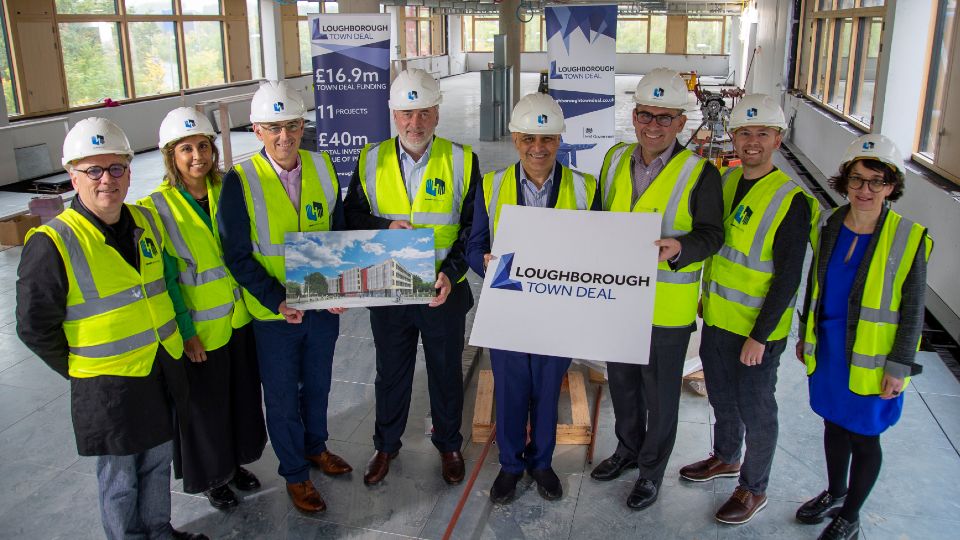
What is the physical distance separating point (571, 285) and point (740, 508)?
1.28 meters

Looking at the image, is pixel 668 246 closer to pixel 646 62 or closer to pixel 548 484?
pixel 548 484

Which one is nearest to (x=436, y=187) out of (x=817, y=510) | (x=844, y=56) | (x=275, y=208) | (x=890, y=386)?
(x=275, y=208)

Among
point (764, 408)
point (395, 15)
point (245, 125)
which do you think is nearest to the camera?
point (764, 408)

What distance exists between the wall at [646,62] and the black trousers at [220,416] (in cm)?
2878

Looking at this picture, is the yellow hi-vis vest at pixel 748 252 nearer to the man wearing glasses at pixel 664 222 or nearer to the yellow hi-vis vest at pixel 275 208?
the man wearing glasses at pixel 664 222

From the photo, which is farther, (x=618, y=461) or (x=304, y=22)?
(x=304, y=22)

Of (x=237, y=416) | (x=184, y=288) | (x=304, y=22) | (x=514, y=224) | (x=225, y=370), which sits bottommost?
(x=237, y=416)

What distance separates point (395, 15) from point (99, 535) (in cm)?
2424

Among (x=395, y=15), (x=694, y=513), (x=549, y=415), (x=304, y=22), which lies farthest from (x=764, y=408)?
(x=395, y=15)

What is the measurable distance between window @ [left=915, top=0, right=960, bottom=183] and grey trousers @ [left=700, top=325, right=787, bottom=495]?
4136 millimetres

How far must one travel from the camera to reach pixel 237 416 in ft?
10.7

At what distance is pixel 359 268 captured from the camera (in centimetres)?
302

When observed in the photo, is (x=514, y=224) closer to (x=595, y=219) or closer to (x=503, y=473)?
(x=595, y=219)

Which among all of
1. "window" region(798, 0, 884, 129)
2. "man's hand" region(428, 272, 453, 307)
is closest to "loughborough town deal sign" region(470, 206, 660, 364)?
"man's hand" region(428, 272, 453, 307)
